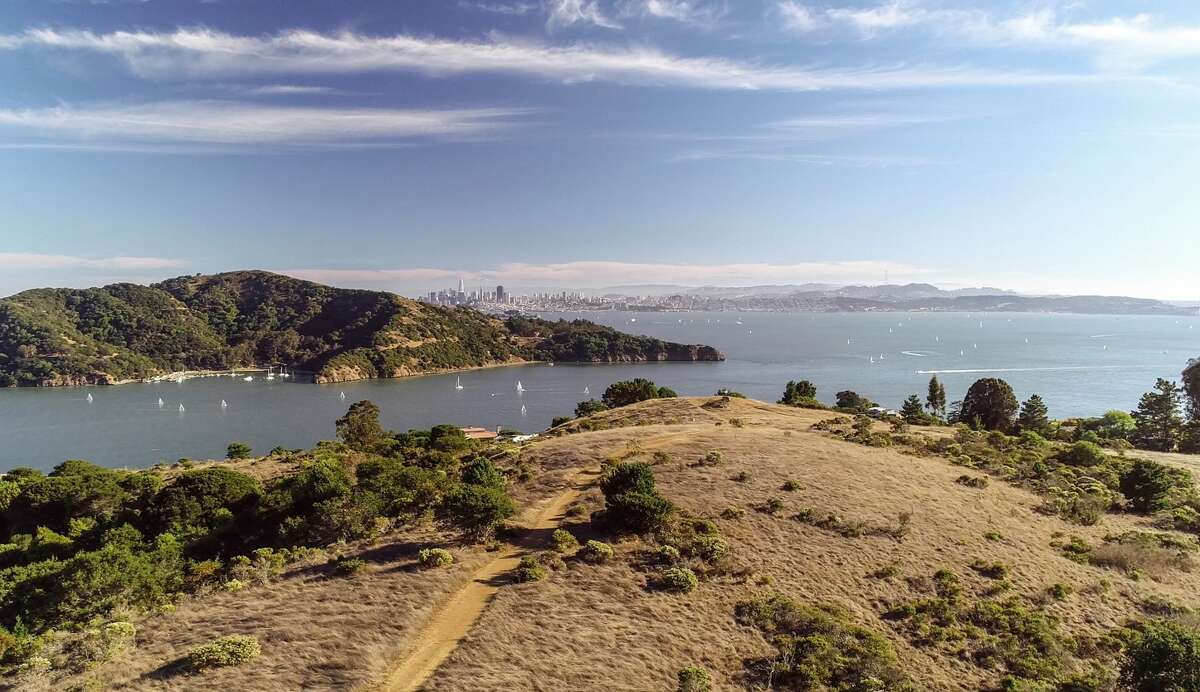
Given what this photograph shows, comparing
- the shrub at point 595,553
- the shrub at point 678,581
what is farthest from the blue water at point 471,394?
the shrub at point 678,581

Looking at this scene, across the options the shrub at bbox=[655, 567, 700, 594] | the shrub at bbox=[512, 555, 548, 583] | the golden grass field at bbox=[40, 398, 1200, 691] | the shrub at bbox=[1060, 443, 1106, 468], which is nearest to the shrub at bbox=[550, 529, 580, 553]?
the golden grass field at bbox=[40, 398, 1200, 691]

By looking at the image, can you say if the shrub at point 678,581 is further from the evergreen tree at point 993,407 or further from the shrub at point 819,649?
the evergreen tree at point 993,407

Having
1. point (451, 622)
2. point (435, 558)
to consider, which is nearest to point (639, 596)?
point (451, 622)

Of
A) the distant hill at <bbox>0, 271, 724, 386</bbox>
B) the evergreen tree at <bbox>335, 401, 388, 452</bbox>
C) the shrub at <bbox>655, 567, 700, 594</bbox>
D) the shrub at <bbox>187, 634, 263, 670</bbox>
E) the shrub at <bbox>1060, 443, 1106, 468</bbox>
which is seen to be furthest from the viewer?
the distant hill at <bbox>0, 271, 724, 386</bbox>

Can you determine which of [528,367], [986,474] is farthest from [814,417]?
[528,367]

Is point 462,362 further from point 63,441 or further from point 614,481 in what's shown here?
point 614,481

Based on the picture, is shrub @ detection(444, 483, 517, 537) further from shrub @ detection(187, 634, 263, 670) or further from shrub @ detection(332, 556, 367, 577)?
shrub @ detection(187, 634, 263, 670)

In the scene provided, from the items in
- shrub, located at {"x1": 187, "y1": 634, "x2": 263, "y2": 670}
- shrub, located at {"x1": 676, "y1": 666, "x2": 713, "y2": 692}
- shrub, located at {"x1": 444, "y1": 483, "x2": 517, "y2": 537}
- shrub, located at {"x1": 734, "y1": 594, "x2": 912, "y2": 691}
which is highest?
shrub, located at {"x1": 444, "y1": 483, "x2": 517, "y2": 537}
